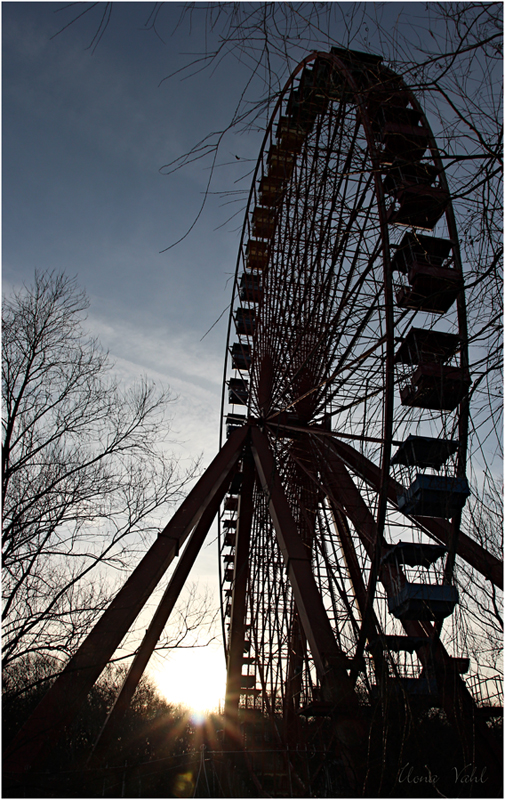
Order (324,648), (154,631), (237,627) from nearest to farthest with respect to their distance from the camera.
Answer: (324,648), (154,631), (237,627)

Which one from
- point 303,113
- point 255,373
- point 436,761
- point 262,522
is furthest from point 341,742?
point 303,113

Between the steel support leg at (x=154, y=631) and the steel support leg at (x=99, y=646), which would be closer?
the steel support leg at (x=99, y=646)

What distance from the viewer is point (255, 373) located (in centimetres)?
1236

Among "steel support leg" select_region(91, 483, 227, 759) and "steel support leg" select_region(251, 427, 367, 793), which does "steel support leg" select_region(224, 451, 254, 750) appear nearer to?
"steel support leg" select_region(91, 483, 227, 759)

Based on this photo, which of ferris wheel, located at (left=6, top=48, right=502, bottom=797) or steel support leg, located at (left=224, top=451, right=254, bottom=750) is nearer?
ferris wheel, located at (left=6, top=48, right=502, bottom=797)

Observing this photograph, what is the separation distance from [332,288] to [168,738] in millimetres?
31625

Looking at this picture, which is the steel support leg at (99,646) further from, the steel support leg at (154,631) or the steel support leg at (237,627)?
the steel support leg at (237,627)

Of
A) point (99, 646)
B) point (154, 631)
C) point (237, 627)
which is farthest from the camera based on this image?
point (237, 627)

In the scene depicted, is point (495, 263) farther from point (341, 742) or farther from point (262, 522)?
point (262, 522)

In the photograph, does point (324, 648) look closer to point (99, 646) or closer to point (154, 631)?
point (99, 646)

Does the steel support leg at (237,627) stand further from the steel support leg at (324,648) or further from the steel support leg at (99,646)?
the steel support leg at (324,648)

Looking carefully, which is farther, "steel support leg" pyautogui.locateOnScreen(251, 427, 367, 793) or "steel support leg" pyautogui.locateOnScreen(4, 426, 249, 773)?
"steel support leg" pyautogui.locateOnScreen(4, 426, 249, 773)

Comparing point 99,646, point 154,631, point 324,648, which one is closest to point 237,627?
point 154,631

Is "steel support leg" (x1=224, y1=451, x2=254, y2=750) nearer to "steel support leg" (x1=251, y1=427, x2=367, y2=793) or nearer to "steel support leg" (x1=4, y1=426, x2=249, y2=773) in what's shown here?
"steel support leg" (x1=4, y1=426, x2=249, y2=773)
